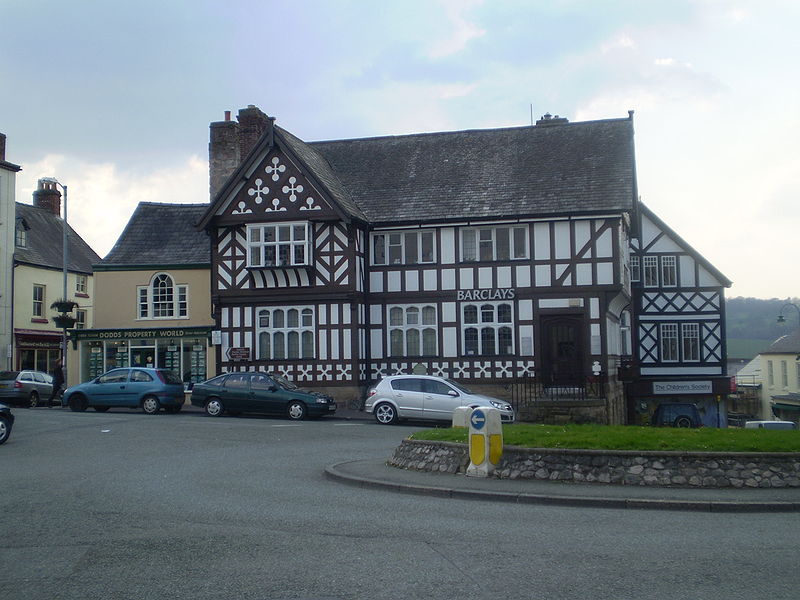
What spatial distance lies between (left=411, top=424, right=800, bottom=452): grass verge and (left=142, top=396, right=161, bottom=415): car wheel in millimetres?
14455

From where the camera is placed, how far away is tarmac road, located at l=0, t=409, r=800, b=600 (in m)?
7.85

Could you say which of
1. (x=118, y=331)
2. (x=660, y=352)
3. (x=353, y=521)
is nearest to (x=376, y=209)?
(x=118, y=331)

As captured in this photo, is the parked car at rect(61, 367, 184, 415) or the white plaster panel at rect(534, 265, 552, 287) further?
the white plaster panel at rect(534, 265, 552, 287)

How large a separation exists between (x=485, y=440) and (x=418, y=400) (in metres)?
11.4

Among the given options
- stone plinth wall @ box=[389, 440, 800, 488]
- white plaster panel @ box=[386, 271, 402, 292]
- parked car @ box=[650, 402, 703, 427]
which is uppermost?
white plaster panel @ box=[386, 271, 402, 292]

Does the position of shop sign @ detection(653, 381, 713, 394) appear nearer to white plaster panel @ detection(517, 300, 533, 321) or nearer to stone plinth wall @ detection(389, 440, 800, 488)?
white plaster panel @ detection(517, 300, 533, 321)

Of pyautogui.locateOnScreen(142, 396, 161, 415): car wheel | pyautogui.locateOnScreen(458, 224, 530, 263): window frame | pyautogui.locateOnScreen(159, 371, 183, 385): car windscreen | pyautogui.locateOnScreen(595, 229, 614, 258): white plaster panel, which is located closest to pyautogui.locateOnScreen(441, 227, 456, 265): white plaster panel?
pyautogui.locateOnScreen(458, 224, 530, 263): window frame

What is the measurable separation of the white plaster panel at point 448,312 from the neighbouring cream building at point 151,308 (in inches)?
390

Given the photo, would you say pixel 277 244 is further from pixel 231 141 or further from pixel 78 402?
pixel 78 402

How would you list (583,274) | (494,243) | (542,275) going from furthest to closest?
(494,243) → (542,275) → (583,274)

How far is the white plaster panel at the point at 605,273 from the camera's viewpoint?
30719mm

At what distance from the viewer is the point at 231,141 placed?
3769cm

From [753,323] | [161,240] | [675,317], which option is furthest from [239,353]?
[753,323]

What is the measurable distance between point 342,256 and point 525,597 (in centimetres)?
2478
